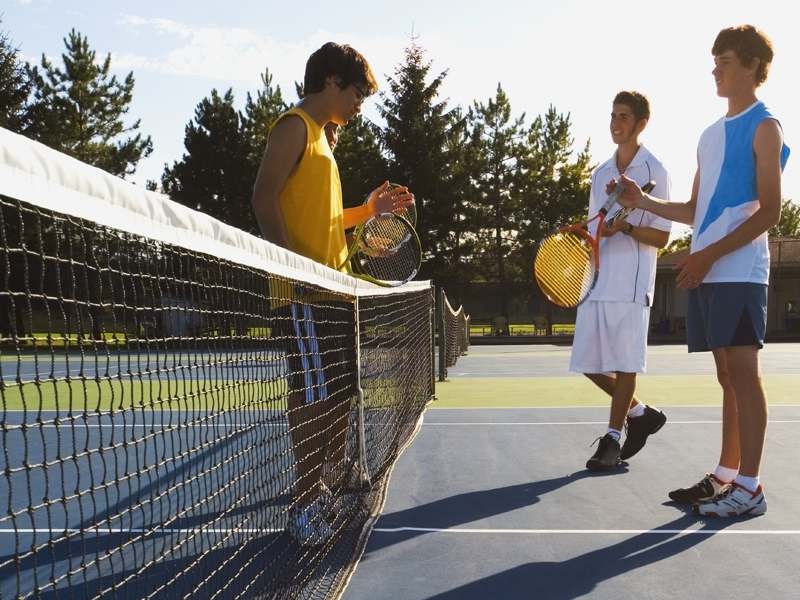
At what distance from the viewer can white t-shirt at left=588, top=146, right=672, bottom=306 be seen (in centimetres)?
482

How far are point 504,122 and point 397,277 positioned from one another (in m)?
41.9

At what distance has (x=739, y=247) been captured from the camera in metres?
3.75

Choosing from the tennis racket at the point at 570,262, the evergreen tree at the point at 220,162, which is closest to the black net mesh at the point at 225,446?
the tennis racket at the point at 570,262

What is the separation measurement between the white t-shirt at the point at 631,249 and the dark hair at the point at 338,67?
178 centimetres

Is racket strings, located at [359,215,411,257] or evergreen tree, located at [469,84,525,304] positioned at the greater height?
evergreen tree, located at [469,84,525,304]

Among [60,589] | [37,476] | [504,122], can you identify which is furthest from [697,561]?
[504,122]

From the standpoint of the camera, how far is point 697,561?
3135 mm

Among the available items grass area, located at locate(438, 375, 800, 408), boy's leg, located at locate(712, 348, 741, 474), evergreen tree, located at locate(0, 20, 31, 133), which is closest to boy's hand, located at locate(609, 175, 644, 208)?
boy's leg, located at locate(712, 348, 741, 474)

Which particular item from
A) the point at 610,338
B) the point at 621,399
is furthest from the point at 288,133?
the point at 621,399

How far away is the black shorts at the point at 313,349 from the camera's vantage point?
315cm

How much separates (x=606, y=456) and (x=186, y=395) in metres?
2.94

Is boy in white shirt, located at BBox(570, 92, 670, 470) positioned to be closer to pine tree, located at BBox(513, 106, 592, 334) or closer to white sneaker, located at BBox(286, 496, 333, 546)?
white sneaker, located at BBox(286, 496, 333, 546)

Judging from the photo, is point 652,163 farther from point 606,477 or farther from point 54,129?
point 54,129

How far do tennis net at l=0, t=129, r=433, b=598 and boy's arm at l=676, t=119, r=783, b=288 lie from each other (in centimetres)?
146
